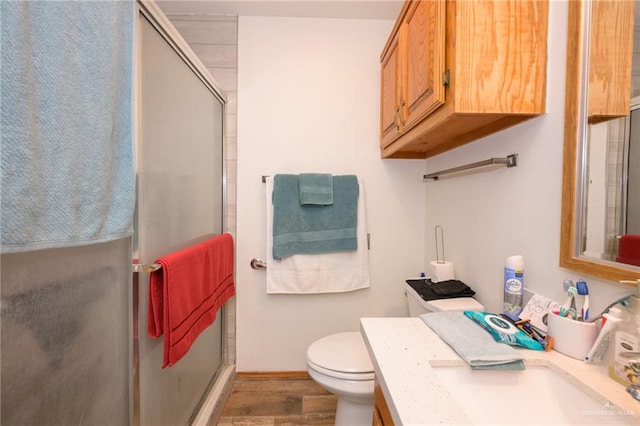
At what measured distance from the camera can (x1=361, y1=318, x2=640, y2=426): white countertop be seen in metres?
0.51

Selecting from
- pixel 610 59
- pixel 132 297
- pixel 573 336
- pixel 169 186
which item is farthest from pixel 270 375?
pixel 610 59

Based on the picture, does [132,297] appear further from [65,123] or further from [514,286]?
[514,286]

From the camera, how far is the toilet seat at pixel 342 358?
1161 mm

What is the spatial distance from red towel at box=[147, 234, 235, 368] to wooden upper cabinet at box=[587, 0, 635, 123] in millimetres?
1339

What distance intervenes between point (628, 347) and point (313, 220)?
1.29 metres

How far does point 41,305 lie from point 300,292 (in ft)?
3.96

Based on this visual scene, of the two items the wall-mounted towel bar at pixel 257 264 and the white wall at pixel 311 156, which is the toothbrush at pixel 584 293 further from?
the wall-mounted towel bar at pixel 257 264

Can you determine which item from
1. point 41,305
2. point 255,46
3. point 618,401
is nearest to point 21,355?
point 41,305

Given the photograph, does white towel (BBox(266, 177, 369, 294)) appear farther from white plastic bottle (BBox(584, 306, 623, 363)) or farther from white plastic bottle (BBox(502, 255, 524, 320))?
white plastic bottle (BBox(584, 306, 623, 363))

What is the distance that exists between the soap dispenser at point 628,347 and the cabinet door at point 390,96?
988 millimetres

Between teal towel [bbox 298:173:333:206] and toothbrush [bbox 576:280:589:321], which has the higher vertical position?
teal towel [bbox 298:173:333:206]

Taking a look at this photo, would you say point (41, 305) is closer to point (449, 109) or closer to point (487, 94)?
point (449, 109)

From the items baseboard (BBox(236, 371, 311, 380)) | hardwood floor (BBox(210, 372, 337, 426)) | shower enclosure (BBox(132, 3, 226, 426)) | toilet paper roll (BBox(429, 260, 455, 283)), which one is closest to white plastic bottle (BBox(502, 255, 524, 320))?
toilet paper roll (BBox(429, 260, 455, 283))

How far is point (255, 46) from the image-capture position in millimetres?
1717
